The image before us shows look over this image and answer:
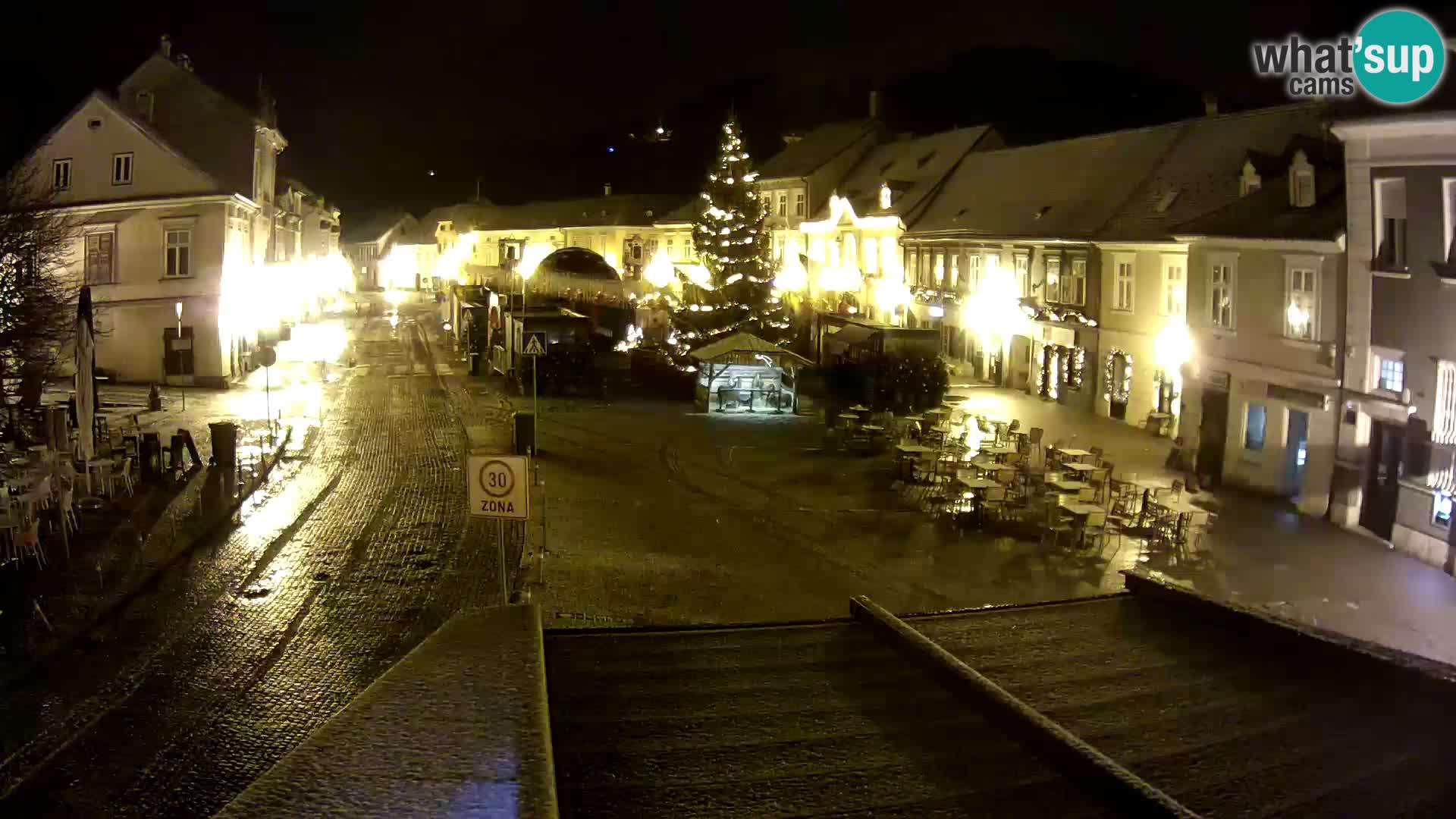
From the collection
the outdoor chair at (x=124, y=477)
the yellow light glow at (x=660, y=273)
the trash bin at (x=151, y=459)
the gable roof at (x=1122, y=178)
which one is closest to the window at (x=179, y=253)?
the trash bin at (x=151, y=459)

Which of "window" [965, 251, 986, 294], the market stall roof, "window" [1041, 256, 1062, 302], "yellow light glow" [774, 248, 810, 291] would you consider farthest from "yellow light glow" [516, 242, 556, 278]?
the market stall roof

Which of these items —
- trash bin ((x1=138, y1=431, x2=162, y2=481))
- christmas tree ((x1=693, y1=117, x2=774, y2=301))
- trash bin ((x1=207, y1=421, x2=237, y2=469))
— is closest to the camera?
trash bin ((x1=138, y1=431, x2=162, y2=481))

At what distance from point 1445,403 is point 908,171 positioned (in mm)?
37473

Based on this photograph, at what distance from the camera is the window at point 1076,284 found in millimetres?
35750

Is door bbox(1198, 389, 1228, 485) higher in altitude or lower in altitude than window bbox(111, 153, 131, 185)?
lower

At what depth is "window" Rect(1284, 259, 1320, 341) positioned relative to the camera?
2127 centimetres

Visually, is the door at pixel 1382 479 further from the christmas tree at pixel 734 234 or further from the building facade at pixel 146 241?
the building facade at pixel 146 241

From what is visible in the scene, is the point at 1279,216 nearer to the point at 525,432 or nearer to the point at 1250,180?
the point at 1250,180

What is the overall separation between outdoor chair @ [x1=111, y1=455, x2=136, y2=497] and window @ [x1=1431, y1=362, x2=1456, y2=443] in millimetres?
21751

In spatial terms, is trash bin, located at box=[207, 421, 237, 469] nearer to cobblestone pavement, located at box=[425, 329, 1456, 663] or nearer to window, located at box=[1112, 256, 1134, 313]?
cobblestone pavement, located at box=[425, 329, 1456, 663]

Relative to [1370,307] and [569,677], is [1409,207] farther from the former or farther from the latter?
[569,677]

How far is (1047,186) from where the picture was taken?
41.0 m

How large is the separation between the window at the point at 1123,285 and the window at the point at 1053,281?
3144 millimetres

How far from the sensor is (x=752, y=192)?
146 feet
